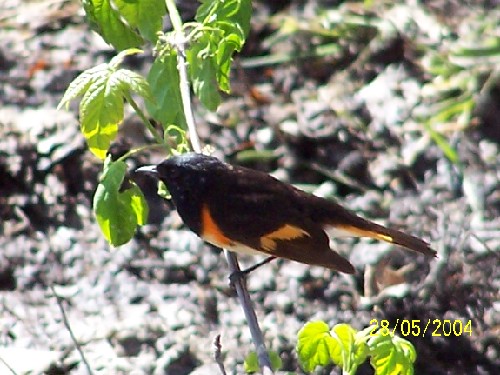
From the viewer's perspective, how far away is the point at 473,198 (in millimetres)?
5164

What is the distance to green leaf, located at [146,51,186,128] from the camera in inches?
133

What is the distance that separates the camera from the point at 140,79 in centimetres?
297

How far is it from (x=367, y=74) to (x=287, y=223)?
93.4 inches

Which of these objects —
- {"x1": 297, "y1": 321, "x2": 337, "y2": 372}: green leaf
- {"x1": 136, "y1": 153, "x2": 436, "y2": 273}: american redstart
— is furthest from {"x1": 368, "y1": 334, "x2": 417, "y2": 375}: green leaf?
{"x1": 136, "y1": 153, "x2": 436, "y2": 273}: american redstart

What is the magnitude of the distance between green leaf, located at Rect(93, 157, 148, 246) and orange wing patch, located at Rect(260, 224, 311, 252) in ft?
2.38

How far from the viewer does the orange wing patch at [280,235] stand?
3768mm

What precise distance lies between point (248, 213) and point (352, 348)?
3.71ft

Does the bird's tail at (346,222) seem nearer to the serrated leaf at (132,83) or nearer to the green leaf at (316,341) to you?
the green leaf at (316,341)

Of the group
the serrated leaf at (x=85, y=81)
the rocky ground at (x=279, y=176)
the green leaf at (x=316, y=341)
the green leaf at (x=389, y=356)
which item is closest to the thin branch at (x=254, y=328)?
the green leaf at (x=316, y=341)

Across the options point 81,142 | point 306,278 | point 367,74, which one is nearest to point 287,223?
point 306,278

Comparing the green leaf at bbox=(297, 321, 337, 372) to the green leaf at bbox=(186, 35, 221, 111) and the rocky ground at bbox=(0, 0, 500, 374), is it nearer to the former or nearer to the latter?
the green leaf at bbox=(186, 35, 221, 111)

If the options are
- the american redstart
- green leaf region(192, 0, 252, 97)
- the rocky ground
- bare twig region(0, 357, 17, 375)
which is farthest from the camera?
the rocky ground

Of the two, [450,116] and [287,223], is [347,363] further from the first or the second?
[450,116]

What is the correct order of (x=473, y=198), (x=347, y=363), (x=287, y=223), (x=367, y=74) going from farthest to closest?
(x=367, y=74) → (x=473, y=198) → (x=287, y=223) → (x=347, y=363)
